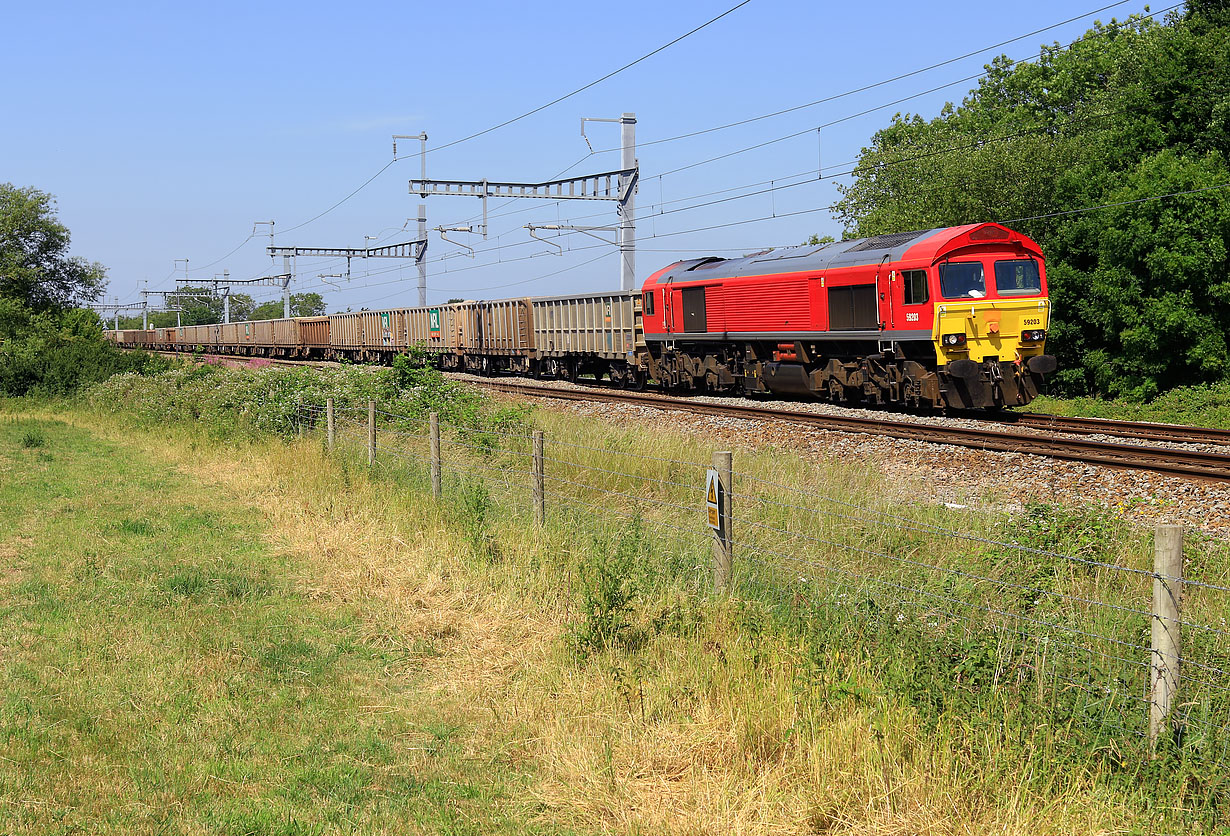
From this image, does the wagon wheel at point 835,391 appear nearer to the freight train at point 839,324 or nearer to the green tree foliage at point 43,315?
the freight train at point 839,324

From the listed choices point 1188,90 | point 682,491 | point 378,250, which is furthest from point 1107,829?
point 378,250

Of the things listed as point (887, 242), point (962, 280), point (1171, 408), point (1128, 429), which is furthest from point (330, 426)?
point (1171, 408)

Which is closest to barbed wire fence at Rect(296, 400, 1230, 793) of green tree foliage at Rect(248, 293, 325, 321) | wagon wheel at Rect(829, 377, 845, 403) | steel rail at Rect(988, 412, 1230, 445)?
steel rail at Rect(988, 412, 1230, 445)

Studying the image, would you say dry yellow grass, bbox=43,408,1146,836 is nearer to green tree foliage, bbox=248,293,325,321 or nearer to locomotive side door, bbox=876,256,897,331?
locomotive side door, bbox=876,256,897,331

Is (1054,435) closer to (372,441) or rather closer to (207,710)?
(372,441)

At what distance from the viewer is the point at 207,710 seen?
628 cm

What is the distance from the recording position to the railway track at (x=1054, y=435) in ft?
44.4

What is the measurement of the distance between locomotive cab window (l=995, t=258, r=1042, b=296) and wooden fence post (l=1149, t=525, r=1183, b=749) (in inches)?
653

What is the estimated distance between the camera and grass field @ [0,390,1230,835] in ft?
15.5

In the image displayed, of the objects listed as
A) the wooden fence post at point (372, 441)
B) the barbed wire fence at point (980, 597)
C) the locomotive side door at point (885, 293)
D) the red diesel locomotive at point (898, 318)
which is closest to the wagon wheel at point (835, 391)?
the red diesel locomotive at point (898, 318)

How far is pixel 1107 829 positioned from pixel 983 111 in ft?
198

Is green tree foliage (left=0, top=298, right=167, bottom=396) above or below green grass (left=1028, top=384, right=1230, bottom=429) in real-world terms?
above

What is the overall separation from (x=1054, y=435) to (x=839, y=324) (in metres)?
5.74

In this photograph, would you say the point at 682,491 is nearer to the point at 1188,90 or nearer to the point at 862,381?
the point at 862,381
